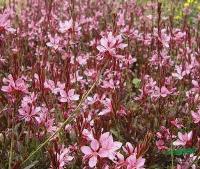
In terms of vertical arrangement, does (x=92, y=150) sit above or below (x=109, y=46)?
below

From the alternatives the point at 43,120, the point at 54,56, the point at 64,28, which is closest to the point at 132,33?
the point at 64,28

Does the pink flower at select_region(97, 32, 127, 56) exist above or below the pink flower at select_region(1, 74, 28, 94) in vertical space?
above

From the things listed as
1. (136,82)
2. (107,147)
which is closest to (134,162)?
(107,147)

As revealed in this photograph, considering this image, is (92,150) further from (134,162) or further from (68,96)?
(68,96)

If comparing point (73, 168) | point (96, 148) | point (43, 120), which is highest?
point (96, 148)

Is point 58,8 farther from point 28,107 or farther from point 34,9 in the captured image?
point 28,107

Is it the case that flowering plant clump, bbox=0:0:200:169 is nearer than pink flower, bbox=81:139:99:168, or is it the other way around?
pink flower, bbox=81:139:99:168

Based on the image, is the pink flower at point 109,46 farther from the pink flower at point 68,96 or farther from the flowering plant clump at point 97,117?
the pink flower at point 68,96

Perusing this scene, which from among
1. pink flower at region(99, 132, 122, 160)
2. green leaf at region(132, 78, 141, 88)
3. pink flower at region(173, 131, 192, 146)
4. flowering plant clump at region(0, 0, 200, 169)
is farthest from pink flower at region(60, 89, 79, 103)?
green leaf at region(132, 78, 141, 88)

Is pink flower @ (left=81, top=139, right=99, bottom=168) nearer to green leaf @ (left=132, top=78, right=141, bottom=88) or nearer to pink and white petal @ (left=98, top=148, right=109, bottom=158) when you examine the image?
pink and white petal @ (left=98, top=148, right=109, bottom=158)

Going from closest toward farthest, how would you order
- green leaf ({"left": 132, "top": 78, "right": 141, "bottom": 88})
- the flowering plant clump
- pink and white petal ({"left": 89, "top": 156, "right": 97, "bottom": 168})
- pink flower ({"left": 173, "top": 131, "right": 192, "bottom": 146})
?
pink and white petal ({"left": 89, "top": 156, "right": 97, "bottom": 168}) → the flowering plant clump → pink flower ({"left": 173, "top": 131, "right": 192, "bottom": 146}) → green leaf ({"left": 132, "top": 78, "right": 141, "bottom": 88})

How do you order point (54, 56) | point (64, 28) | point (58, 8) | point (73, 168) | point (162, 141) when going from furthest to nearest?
point (58, 8) < point (54, 56) < point (64, 28) < point (162, 141) < point (73, 168)
